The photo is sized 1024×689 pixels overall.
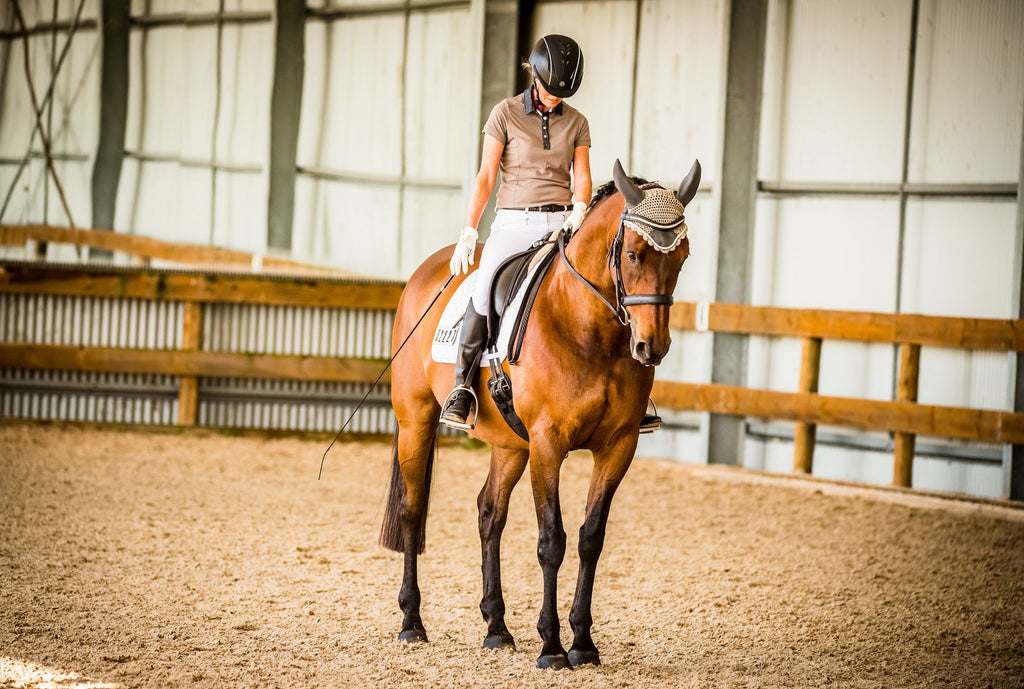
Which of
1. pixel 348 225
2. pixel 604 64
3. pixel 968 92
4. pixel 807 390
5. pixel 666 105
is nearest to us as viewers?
pixel 968 92

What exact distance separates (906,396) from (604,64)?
423cm

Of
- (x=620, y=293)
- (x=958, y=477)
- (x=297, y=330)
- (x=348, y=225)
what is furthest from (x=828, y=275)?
(x=620, y=293)

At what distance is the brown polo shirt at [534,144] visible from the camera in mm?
4387

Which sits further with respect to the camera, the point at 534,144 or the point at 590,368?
the point at 534,144

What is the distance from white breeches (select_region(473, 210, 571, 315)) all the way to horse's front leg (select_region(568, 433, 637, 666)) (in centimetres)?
85

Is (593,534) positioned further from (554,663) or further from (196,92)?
(196,92)

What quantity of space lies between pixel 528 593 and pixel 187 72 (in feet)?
25.8

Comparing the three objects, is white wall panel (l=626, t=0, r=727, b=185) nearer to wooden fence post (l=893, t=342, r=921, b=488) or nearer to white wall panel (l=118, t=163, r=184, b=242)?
wooden fence post (l=893, t=342, r=921, b=488)

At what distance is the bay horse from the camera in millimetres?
3715

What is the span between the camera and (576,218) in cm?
423

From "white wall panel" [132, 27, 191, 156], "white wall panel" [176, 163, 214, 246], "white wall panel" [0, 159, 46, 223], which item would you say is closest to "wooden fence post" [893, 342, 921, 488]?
"white wall panel" [176, 163, 214, 246]

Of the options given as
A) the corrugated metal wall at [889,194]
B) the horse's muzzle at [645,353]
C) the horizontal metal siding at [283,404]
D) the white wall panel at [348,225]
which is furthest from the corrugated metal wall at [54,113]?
the horse's muzzle at [645,353]

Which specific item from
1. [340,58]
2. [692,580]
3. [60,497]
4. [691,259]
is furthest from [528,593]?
[340,58]

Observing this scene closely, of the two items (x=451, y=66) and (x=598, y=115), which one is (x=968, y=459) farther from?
(x=451, y=66)
